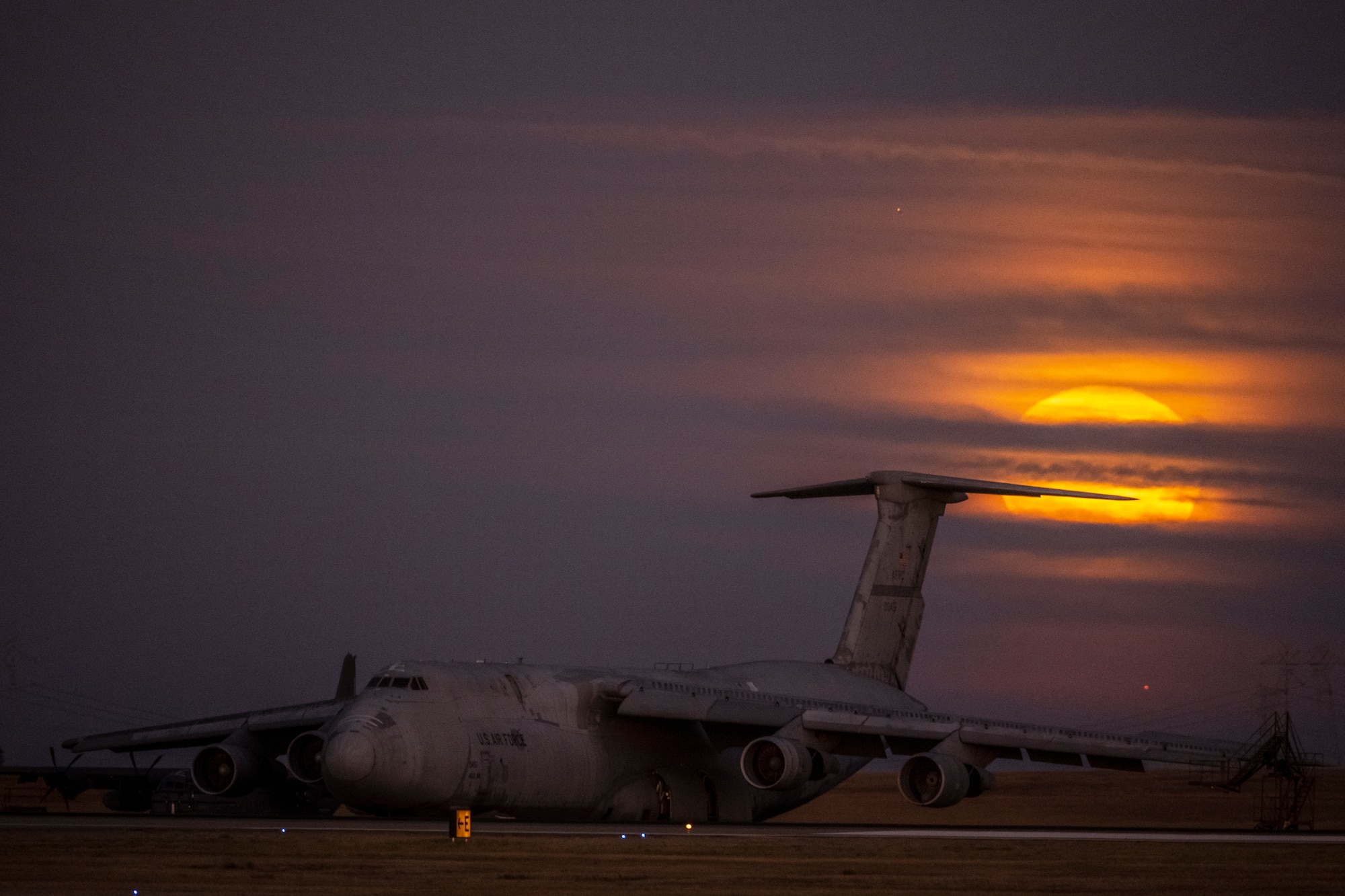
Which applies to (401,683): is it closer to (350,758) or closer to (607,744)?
(350,758)

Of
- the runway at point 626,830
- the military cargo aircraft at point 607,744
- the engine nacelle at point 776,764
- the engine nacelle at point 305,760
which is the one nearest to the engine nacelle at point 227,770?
the military cargo aircraft at point 607,744

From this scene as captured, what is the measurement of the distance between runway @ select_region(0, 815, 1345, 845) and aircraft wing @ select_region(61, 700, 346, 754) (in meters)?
2.65

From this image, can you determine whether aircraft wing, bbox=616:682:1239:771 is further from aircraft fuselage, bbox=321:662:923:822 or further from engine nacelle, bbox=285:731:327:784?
engine nacelle, bbox=285:731:327:784

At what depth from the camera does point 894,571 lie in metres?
46.2

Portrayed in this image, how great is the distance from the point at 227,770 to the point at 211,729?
250 centimetres

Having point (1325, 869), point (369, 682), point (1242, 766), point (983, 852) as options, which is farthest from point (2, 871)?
point (1242, 766)

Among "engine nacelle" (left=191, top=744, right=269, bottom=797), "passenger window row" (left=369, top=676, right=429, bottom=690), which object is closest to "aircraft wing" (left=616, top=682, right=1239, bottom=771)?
A: "passenger window row" (left=369, top=676, right=429, bottom=690)

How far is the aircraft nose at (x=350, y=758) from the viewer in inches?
1155

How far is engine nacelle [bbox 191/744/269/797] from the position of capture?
36.3 meters

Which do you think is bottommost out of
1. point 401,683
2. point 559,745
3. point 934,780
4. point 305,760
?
point 934,780

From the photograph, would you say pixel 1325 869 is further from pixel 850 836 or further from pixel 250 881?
pixel 250 881

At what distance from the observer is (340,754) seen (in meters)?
29.3

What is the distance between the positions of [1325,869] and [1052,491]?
20877 millimetres

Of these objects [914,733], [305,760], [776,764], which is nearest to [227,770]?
[305,760]
